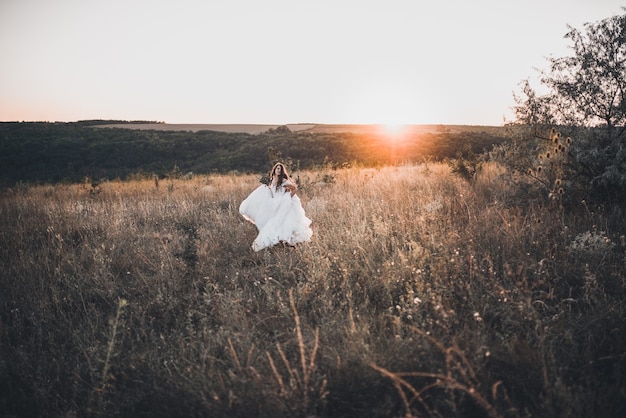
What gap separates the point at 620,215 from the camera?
4141mm

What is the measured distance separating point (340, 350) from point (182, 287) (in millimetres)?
2285

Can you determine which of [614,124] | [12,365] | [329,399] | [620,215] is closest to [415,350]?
[329,399]

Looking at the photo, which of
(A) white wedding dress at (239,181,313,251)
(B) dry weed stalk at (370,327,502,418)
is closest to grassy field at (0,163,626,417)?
(B) dry weed stalk at (370,327,502,418)

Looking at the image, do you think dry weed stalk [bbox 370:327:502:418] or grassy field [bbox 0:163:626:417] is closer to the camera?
dry weed stalk [bbox 370:327:502:418]

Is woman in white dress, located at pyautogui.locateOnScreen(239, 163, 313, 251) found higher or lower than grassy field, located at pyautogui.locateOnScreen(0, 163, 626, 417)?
higher

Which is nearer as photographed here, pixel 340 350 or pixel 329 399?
pixel 329 399

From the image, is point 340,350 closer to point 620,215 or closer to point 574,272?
point 574,272

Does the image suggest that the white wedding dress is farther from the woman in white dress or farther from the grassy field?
the grassy field

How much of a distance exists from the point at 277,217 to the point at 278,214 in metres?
0.08

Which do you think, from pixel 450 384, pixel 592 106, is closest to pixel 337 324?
pixel 450 384

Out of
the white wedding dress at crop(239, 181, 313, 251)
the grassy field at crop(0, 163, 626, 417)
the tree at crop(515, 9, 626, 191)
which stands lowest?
the grassy field at crop(0, 163, 626, 417)

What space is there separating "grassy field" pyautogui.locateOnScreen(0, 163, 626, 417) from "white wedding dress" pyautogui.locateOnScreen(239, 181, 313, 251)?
0.26 meters

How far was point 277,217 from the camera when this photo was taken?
499 cm

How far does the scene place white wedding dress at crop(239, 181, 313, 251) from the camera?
476cm
